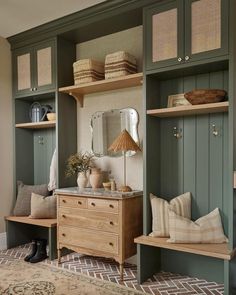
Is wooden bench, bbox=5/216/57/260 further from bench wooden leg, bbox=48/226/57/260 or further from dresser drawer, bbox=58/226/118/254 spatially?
dresser drawer, bbox=58/226/118/254

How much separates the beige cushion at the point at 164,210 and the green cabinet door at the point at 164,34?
125cm

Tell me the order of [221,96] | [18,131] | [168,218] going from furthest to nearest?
[18,131] < [168,218] < [221,96]

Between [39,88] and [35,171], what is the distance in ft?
3.83

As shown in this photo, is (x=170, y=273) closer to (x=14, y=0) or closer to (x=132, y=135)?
(x=132, y=135)

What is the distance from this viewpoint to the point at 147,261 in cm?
286

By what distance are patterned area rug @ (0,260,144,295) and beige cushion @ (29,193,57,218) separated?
23.2 inches

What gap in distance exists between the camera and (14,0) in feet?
9.64

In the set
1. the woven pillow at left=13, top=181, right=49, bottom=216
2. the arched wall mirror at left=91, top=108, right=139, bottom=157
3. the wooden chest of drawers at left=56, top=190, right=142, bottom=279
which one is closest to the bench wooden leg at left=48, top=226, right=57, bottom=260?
the wooden chest of drawers at left=56, top=190, right=142, bottom=279

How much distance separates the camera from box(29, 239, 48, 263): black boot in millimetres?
3344

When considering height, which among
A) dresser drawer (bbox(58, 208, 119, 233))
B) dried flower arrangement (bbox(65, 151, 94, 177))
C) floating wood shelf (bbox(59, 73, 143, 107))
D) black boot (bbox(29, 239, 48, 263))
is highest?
floating wood shelf (bbox(59, 73, 143, 107))

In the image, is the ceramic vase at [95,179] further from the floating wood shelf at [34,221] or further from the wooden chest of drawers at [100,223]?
the floating wood shelf at [34,221]

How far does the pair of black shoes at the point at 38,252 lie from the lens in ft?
11.0

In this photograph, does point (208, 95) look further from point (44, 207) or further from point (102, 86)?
point (44, 207)

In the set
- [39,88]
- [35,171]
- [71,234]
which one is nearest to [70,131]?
[39,88]
